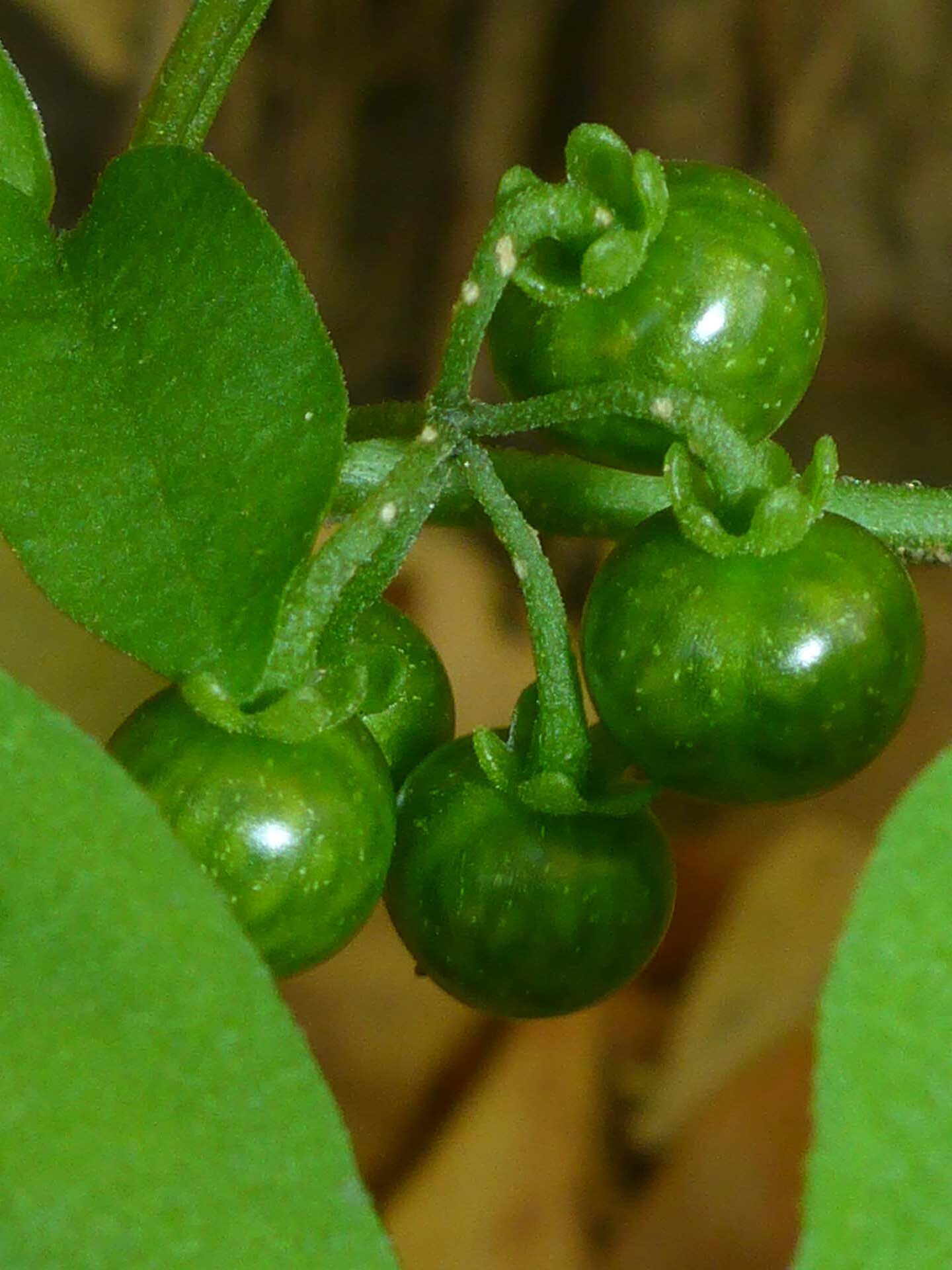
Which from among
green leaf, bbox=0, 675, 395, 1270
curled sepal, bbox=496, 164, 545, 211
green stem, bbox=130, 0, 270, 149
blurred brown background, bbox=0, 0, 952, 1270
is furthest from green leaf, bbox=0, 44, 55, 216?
blurred brown background, bbox=0, 0, 952, 1270

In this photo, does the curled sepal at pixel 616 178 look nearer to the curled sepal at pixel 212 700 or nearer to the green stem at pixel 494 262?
the green stem at pixel 494 262

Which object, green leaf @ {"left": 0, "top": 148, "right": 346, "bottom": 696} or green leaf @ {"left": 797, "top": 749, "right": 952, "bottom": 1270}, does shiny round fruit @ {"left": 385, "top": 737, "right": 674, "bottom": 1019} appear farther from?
green leaf @ {"left": 797, "top": 749, "right": 952, "bottom": 1270}

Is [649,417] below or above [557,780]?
above

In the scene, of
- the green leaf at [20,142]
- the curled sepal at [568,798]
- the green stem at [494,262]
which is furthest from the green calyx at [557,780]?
the green leaf at [20,142]

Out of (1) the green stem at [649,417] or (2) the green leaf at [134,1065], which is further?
(1) the green stem at [649,417]

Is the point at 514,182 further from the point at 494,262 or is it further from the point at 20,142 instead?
the point at 20,142

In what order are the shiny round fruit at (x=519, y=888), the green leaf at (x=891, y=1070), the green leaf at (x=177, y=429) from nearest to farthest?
1. the green leaf at (x=891, y=1070)
2. the green leaf at (x=177, y=429)
3. the shiny round fruit at (x=519, y=888)

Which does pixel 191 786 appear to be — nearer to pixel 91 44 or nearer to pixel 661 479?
pixel 661 479

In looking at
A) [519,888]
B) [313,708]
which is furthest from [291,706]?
[519,888]
